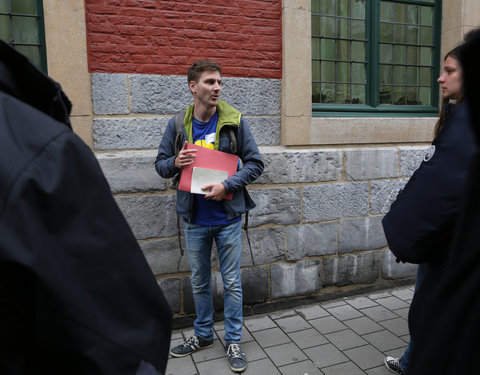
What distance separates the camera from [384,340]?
11.3ft

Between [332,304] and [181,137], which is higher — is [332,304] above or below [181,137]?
below

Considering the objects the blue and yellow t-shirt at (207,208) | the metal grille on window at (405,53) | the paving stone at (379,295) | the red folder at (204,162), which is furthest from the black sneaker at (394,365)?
the metal grille on window at (405,53)

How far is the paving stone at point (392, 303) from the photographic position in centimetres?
410

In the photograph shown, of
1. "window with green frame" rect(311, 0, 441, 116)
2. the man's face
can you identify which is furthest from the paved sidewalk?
"window with green frame" rect(311, 0, 441, 116)

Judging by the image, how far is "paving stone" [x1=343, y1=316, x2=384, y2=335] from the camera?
3.62 m

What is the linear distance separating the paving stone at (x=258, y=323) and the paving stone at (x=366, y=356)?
0.77 m

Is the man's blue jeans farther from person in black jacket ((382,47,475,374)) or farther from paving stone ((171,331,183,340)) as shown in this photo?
person in black jacket ((382,47,475,374))

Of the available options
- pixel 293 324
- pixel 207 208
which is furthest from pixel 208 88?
pixel 293 324

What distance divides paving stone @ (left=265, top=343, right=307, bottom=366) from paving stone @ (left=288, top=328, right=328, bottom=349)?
79mm

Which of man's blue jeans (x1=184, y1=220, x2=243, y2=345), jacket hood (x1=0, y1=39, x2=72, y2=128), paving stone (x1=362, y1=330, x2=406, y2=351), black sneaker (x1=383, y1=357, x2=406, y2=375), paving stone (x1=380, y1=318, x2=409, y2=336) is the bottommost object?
paving stone (x1=380, y1=318, x2=409, y2=336)

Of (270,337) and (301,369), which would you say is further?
(270,337)

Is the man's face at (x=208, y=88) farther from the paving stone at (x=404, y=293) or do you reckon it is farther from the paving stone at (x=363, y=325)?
the paving stone at (x=404, y=293)

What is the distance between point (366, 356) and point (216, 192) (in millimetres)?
1770

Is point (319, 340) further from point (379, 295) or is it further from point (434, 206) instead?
point (434, 206)
